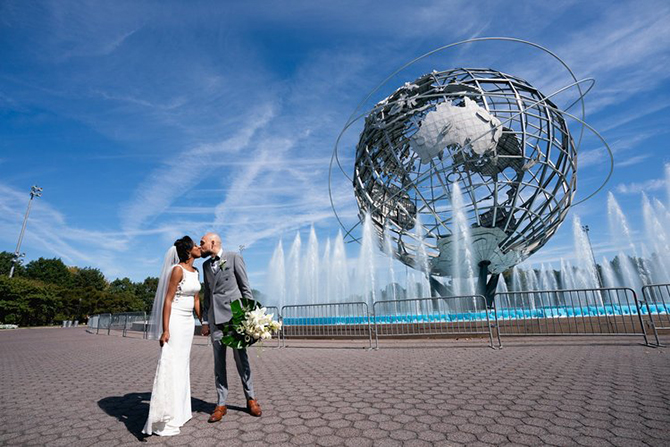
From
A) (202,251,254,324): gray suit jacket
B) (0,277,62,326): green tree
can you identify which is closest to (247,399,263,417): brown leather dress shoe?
(202,251,254,324): gray suit jacket

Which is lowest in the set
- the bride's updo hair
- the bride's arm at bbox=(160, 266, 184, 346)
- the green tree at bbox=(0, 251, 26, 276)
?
the bride's arm at bbox=(160, 266, 184, 346)

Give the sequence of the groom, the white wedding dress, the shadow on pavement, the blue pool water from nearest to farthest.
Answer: the white wedding dress → the shadow on pavement → the groom → the blue pool water

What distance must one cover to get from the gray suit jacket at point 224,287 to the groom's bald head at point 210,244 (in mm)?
111

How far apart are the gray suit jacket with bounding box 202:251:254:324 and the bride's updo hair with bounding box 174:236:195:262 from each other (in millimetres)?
223

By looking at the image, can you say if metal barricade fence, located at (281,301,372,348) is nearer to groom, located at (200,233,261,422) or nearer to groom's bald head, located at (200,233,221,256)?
groom, located at (200,233,261,422)

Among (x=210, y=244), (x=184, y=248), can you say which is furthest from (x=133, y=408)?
(x=210, y=244)

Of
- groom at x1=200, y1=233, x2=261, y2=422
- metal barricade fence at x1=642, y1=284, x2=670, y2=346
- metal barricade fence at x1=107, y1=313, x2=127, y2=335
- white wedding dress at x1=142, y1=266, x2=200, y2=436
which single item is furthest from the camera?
metal barricade fence at x1=107, y1=313, x2=127, y2=335

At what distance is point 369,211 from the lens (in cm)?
1892

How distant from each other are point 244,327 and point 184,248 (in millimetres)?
1106

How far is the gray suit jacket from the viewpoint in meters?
3.45

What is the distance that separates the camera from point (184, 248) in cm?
351

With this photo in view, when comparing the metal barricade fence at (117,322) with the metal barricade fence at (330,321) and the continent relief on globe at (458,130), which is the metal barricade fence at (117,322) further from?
the continent relief on globe at (458,130)

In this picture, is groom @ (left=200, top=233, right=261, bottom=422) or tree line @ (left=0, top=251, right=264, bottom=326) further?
tree line @ (left=0, top=251, right=264, bottom=326)

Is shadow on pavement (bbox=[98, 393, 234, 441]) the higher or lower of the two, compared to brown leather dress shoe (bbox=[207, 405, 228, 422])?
lower
